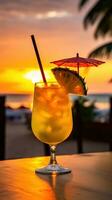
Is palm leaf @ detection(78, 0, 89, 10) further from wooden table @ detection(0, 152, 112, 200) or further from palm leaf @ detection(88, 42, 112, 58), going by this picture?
wooden table @ detection(0, 152, 112, 200)

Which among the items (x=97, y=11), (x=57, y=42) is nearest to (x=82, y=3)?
(x=97, y=11)

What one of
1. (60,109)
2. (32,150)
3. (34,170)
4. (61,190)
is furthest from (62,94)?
(32,150)

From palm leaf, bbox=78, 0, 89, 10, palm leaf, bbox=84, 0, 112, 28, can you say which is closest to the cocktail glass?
palm leaf, bbox=84, 0, 112, 28

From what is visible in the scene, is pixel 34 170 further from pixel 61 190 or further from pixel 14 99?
pixel 14 99

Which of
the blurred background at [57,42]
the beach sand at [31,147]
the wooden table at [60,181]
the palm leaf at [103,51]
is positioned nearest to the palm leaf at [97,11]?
the blurred background at [57,42]

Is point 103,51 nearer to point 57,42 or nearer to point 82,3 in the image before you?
point 82,3

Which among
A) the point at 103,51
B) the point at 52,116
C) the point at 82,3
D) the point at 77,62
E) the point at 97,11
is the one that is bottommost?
the point at 52,116
